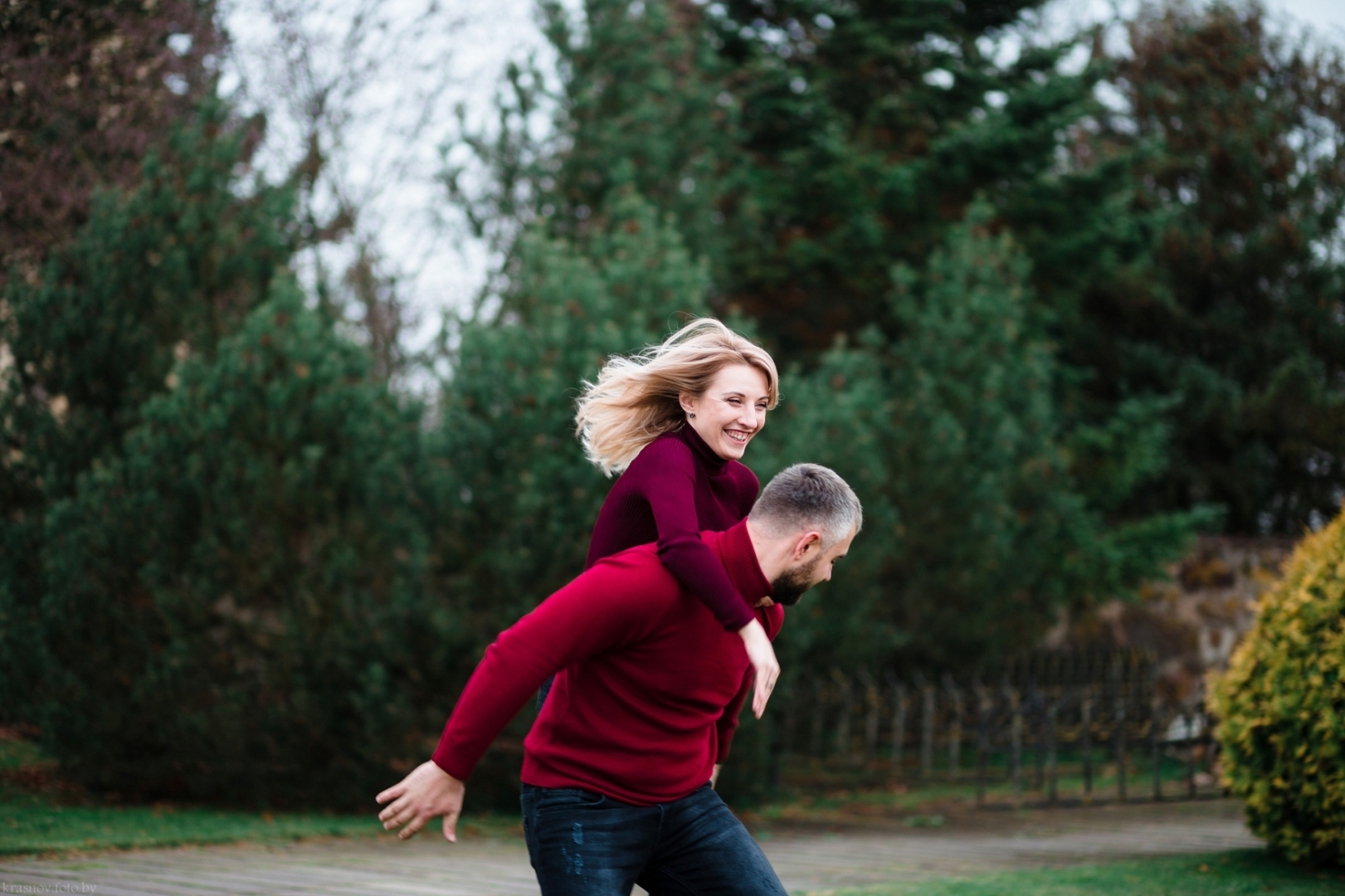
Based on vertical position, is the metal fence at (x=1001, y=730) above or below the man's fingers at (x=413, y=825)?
below

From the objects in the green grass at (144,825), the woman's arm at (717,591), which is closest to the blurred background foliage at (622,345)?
the green grass at (144,825)

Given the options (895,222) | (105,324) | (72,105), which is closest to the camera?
(105,324)

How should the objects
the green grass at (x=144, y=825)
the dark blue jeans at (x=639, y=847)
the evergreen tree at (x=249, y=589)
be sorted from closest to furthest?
the dark blue jeans at (x=639, y=847) → the green grass at (x=144, y=825) → the evergreen tree at (x=249, y=589)

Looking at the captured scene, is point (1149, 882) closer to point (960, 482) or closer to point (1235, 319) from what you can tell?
point (960, 482)

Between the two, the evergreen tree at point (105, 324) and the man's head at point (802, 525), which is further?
the evergreen tree at point (105, 324)

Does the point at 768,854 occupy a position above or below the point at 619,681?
below

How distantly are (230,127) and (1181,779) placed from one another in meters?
11.3

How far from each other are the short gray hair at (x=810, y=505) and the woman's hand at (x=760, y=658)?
0.24m

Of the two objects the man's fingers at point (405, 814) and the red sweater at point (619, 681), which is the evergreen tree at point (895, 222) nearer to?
the red sweater at point (619, 681)

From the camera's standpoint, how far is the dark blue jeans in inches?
Answer: 105

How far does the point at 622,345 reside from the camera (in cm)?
922

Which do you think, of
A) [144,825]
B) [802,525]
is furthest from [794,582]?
[144,825]

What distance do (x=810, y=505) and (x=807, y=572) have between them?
168 mm

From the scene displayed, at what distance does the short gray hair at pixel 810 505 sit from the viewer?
274 centimetres
